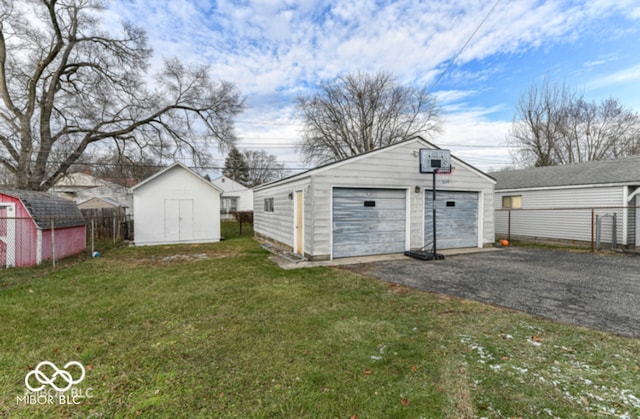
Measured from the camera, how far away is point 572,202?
1189cm

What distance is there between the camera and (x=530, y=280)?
5.95 m

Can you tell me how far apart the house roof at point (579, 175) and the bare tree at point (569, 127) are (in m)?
9.95

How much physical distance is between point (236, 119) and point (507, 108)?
20005 mm

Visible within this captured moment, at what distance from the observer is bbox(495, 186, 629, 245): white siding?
35.1ft

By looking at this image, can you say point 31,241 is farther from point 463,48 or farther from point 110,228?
point 463,48

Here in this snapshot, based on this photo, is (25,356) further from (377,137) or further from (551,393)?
(377,137)

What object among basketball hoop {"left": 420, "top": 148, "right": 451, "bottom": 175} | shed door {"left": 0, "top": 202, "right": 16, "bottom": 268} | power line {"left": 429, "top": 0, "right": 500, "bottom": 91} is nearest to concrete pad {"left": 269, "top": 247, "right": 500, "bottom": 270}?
basketball hoop {"left": 420, "top": 148, "right": 451, "bottom": 175}

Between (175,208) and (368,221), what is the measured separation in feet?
31.2

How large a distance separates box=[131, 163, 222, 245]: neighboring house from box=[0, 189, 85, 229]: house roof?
2.36 m

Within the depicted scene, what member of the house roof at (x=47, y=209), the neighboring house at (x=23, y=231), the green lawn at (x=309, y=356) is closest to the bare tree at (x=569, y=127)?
the green lawn at (x=309, y=356)

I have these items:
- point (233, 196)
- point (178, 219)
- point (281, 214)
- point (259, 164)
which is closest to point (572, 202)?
point (281, 214)

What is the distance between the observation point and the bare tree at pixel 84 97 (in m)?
14.2

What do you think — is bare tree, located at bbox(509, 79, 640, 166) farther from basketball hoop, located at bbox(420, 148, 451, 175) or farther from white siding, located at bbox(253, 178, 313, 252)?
white siding, located at bbox(253, 178, 313, 252)

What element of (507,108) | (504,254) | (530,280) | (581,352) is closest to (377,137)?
(507,108)
